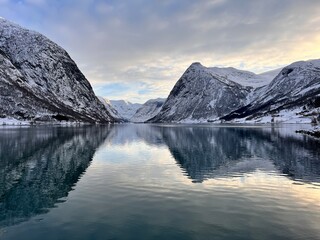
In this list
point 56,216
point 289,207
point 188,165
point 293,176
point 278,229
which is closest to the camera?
point 278,229

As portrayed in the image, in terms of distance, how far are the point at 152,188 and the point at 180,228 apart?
12068 millimetres

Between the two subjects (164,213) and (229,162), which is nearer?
(164,213)

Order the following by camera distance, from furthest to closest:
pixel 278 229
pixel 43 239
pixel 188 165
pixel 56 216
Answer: pixel 188 165 → pixel 56 216 → pixel 278 229 → pixel 43 239

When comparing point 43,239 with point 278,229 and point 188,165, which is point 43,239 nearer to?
point 278,229

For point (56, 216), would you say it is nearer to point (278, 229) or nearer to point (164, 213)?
point (164, 213)

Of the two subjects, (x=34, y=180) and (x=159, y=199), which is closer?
(x=159, y=199)

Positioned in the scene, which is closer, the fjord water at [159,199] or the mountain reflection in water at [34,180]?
the fjord water at [159,199]

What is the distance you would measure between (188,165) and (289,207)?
909 inches

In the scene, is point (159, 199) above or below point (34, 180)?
below

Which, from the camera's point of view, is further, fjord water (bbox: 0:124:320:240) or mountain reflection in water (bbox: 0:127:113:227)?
mountain reflection in water (bbox: 0:127:113:227)

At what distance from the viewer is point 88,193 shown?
30.0 meters

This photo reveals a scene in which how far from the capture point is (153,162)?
51156 mm

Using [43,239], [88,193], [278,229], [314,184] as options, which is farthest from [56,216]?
[314,184]

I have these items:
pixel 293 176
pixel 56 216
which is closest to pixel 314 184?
pixel 293 176
